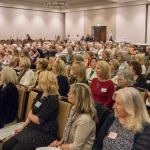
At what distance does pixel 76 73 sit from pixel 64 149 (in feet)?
6.12

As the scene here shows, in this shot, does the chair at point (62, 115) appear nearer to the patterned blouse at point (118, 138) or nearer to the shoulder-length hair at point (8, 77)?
the patterned blouse at point (118, 138)

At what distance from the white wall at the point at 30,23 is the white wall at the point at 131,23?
262 inches

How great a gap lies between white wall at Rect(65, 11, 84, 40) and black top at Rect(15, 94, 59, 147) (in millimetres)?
21703

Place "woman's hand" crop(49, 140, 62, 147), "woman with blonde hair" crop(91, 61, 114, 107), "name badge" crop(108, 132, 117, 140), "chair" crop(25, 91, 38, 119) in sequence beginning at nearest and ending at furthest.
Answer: "name badge" crop(108, 132, 117, 140), "woman's hand" crop(49, 140, 62, 147), "chair" crop(25, 91, 38, 119), "woman with blonde hair" crop(91, 61, 114, 107)

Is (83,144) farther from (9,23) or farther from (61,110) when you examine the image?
(9,23)

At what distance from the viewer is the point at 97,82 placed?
158 inches

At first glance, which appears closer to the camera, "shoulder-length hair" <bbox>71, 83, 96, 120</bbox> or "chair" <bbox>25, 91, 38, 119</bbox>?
"shoulder-length hair" <bbox>71, 83, 96, 120</bbox>

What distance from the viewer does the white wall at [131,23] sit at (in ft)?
62.6

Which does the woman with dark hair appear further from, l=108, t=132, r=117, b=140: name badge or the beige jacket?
l=108, t=132, r=117, b=140: name badge

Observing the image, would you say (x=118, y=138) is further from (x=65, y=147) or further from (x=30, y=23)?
(x=30, y=23)

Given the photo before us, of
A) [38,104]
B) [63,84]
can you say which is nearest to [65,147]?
Result: [38,104]

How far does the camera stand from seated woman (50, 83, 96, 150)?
96.7 inches

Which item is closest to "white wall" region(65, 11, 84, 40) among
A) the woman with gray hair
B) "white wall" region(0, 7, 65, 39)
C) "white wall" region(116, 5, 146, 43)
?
"white wall" region(0, 7, 65, 39)

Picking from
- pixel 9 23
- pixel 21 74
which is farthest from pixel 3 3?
pixel 21 74
